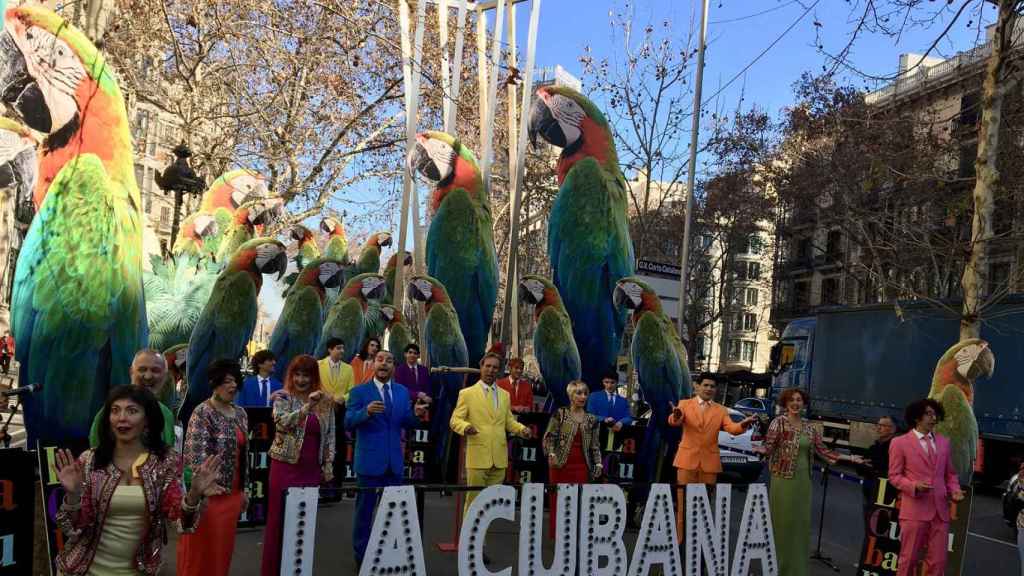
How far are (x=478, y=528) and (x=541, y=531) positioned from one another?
47cm

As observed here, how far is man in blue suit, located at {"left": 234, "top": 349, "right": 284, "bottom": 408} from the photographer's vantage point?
28.7 ft

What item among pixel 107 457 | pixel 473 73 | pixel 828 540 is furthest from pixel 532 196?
pixel 107 457

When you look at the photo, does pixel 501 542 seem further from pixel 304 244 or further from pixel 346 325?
pixel 304 244

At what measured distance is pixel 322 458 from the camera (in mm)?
6488

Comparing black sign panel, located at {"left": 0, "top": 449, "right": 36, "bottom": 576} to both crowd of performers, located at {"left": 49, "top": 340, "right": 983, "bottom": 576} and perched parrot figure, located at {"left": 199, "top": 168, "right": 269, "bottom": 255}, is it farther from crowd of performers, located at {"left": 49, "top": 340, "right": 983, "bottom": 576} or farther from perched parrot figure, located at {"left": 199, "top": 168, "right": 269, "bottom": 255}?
perched parrot figure, located at {"left": 199, "top": 168, "right": 269, "bottom": 255}

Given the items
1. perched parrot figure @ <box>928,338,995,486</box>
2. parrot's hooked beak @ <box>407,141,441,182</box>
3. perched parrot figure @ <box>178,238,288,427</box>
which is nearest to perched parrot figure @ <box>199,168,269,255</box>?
parrot's hooked beak @ <box>407,141,441,182</box>

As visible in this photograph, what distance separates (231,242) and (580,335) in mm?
8161

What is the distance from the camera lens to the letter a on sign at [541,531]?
5.73 metres

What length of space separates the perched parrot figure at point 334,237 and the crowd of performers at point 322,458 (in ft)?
37.4

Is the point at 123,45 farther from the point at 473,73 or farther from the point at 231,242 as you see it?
the point at 473,73

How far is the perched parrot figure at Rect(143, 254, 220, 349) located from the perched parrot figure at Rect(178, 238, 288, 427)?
4361 mm

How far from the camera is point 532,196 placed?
2519cm

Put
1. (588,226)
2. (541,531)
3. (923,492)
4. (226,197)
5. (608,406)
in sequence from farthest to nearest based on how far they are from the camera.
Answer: (226,197) → (588,226) → (608,406) → (923,492) → (541,531)

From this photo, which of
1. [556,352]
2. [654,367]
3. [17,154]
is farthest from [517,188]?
[17,154]
